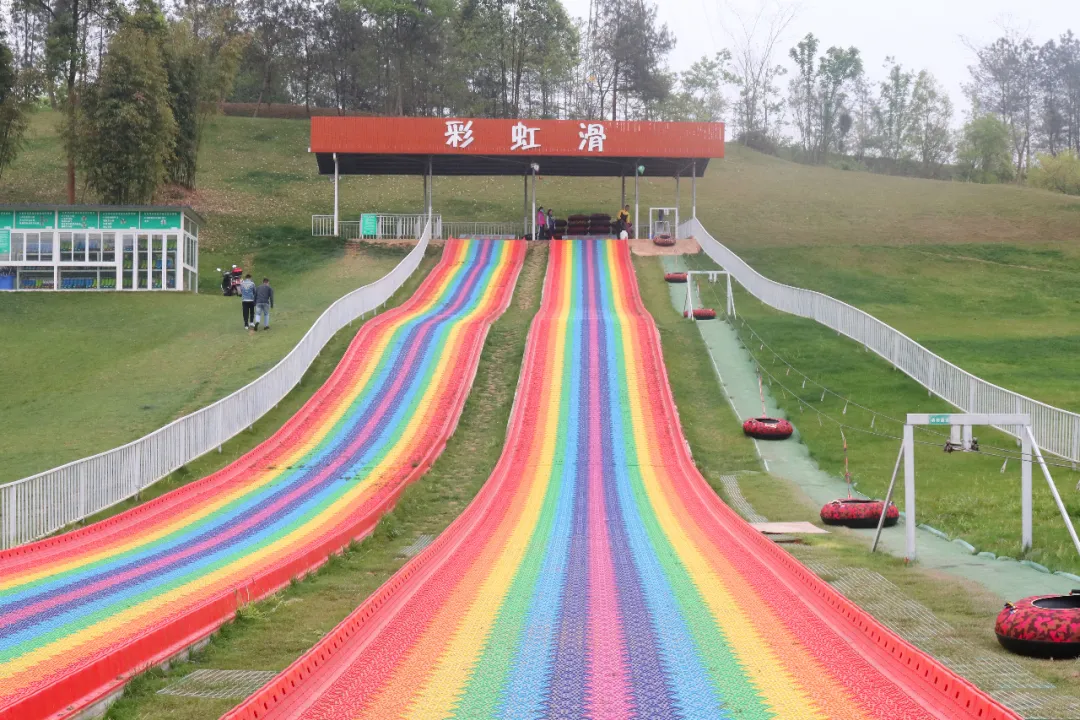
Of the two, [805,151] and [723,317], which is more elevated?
[805,151]

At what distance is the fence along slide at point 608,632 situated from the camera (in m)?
7.91

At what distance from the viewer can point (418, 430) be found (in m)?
23.8

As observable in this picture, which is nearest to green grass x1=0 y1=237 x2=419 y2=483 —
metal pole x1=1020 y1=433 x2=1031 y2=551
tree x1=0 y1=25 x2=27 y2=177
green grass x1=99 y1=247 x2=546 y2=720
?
green grass x1=99 y1=247 x2=546 y2=720

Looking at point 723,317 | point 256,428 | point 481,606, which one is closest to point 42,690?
point 481,606

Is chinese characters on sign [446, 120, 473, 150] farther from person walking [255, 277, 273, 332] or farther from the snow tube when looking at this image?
the snow tube

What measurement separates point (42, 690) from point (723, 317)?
2896 centimetres

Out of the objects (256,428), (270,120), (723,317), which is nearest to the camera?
(256,428)

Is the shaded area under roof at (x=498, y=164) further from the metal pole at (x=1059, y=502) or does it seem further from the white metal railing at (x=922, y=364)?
the metal pole at (x=1059, y=502)

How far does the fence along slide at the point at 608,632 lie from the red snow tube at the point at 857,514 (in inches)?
59.8

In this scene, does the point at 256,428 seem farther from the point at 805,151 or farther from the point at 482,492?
the point at 805,151

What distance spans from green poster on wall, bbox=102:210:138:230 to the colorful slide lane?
11.2 m

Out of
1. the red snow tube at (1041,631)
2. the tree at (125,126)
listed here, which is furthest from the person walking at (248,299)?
the red snow tube at (1041,631)

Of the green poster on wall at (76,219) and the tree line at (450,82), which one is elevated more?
the tree line at (450,82)

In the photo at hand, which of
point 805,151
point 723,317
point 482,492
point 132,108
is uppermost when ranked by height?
point 805,151
